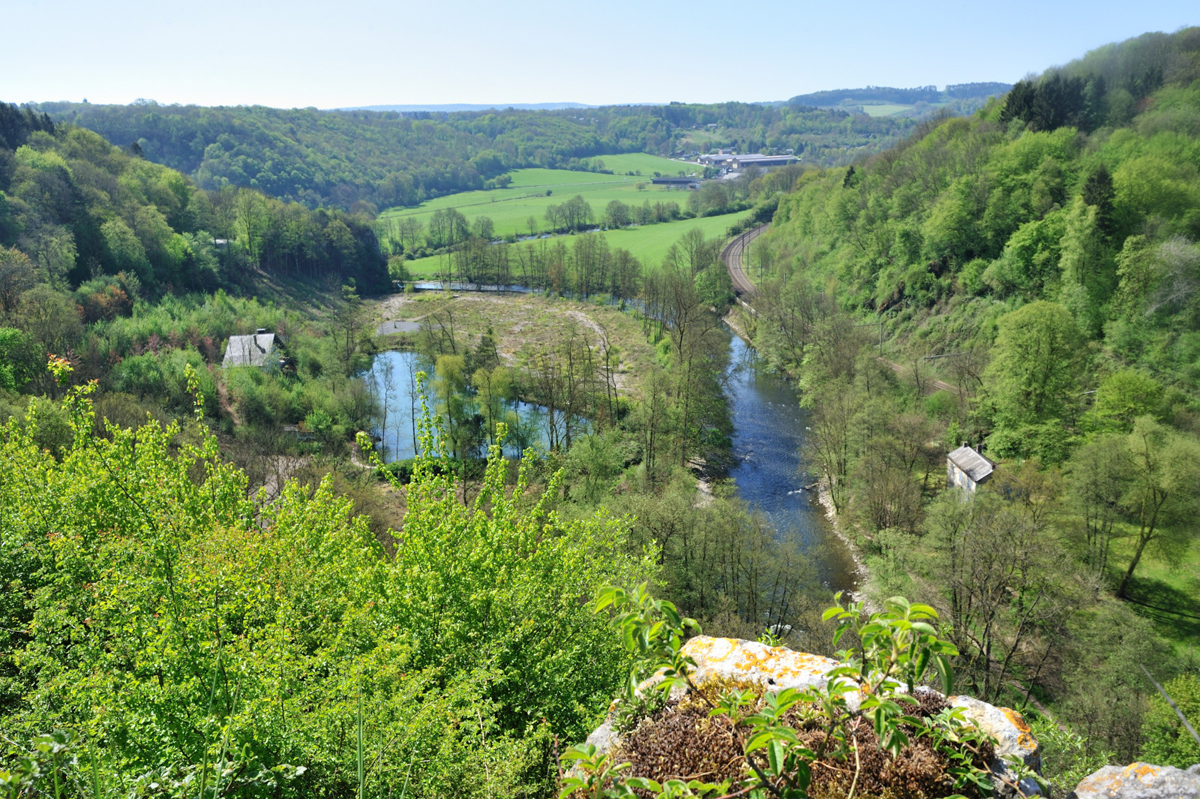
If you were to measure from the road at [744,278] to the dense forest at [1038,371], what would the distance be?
59 cm

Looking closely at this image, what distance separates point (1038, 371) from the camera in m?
35.8

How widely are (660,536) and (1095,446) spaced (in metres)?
20.9

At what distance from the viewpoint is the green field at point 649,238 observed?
111m

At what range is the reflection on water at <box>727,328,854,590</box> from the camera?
36.3m

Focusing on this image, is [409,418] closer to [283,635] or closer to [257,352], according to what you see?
[257,352]

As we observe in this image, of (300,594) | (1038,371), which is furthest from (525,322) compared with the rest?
(300,594)

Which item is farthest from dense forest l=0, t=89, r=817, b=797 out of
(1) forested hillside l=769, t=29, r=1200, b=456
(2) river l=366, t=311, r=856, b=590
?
(1) forested hillside l=769, t=29, r=1200, b=456

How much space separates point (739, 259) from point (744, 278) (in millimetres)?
11095

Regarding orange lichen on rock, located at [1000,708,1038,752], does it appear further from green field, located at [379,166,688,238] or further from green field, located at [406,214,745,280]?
green field, located at [379,166,688,238]

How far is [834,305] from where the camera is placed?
67.4 metres

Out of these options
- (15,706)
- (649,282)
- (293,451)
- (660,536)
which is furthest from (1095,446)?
(649,282)

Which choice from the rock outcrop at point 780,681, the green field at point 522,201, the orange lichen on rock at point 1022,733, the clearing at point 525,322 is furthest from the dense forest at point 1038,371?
the green field at point 522,201

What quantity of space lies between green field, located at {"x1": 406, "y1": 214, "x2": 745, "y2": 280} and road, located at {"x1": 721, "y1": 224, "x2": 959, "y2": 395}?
5326 millimetres

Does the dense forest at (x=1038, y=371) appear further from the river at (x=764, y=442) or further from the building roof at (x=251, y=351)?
the building roof at (x=251, y=351)
